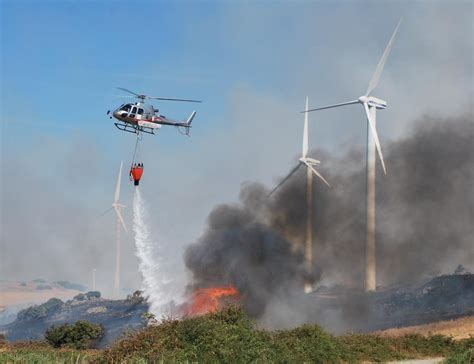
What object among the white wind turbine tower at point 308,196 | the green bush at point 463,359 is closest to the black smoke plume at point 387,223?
the white wind turbine tower at point 308,196

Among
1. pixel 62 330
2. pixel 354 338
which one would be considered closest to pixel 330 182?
pixel 62 330

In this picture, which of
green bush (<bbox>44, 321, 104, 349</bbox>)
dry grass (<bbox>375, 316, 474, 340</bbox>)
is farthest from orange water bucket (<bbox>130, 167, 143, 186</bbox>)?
dry grass (<bbox>375, 316, 474, 340</bbox>)

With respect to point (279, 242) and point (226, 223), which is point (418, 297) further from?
point (226, 223)

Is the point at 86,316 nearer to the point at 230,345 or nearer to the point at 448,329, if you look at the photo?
the point at 448,329

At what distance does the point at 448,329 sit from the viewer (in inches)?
2923

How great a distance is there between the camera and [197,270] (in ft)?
349

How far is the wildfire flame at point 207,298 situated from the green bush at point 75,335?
15191 mm

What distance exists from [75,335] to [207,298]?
22.2 metres

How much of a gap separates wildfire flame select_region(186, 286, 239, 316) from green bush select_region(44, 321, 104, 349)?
49.8 feet

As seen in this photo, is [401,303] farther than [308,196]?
No

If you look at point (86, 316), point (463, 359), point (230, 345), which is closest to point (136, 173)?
point (230, 345)

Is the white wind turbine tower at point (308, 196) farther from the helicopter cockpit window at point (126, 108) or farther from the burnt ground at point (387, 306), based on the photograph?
the helicopter cockpit window at point (126, 108)

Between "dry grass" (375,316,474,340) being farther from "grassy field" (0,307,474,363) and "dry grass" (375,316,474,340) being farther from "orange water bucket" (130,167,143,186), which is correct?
"orange water bucket" (130,167,143,186)

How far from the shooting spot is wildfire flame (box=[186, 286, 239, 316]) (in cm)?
9750
